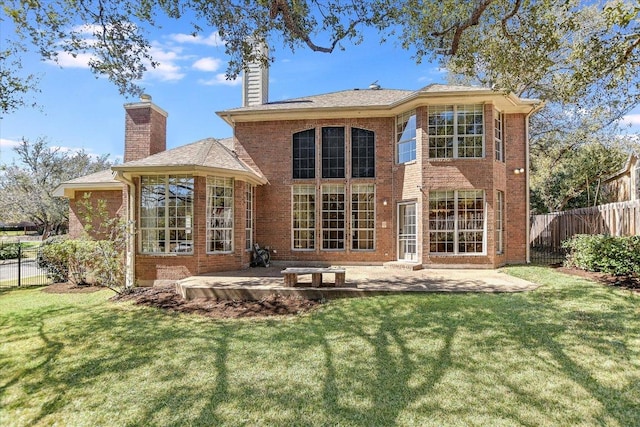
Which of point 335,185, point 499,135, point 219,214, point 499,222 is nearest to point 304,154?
point 335,185

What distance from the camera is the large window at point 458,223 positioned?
11.9m

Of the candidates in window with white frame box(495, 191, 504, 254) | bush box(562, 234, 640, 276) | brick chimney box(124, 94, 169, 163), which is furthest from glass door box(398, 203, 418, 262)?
brick chimney box(124, 94, 169, 163)

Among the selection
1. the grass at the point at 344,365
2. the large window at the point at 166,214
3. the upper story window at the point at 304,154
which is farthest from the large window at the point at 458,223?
the large window at the point at 166,214

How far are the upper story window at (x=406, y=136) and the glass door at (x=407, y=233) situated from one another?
72.7 inches

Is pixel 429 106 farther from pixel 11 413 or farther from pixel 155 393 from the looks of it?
pixel 11 413

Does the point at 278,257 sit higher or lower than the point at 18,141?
lower

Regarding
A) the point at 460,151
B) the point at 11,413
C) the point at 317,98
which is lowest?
the point at 11,413

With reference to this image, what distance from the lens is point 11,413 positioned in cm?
410

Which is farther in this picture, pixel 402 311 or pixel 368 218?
pixel 368 218

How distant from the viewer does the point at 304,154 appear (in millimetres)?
13656

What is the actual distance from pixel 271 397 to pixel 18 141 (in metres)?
37.2

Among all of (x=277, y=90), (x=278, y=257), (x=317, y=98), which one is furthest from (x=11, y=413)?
(x=277, y=90)

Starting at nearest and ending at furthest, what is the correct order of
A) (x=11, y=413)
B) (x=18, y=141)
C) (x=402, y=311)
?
(x=11, y=413), (x=402, y=311), (x=18, y=141)

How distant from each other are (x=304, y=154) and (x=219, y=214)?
433cm
